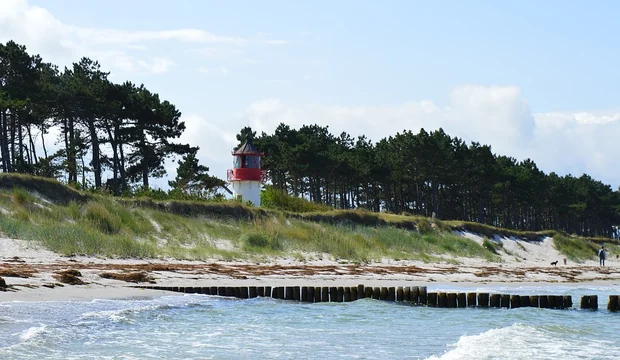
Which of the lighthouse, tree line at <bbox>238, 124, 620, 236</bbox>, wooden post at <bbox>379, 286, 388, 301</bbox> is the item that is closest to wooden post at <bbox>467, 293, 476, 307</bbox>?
wooden post at <bbox>379, 286, 388, 301</bbox>

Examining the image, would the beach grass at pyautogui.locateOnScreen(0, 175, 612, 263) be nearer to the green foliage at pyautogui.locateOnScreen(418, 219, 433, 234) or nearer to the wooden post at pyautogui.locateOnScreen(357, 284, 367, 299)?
the green foliage at pyautogui.locateOnScreen(418, 219, 433, 234)

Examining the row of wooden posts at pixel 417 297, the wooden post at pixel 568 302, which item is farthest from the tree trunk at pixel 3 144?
the wooden post at pixel 568 302

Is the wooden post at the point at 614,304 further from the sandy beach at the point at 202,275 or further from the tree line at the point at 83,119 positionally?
the tree line at the point at 83,119

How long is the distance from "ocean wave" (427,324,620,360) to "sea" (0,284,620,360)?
22 mm

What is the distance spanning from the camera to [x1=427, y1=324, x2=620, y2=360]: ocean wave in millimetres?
15594

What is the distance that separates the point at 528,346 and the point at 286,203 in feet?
126

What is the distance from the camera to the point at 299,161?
80062 mm

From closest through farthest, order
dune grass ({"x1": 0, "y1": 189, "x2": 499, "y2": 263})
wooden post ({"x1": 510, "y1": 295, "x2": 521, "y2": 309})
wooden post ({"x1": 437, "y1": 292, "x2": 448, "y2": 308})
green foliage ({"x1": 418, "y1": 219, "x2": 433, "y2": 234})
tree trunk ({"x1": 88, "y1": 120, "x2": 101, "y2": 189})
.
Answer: wooden post ({"x1": 510, "y1": 295, "x2": 521, "y2": 309})
wooden post ({"x1": 437, "y1": 292, "x2": 448, "y2": 308})
dune grass ({"x1": 0, "y1": 189, "x2": 499, "y2": 263})
green foliage ({"x1": 418, "y1": 219, "x2": 433, "y2": 234})
tree trunk ({"x1": 88, "y1": 120, "x2": 101, "y2": 189})

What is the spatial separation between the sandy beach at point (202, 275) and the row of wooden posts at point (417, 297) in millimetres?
1811

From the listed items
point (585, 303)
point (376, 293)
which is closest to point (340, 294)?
point (376, 293)

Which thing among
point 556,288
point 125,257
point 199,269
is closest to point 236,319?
point 199,269

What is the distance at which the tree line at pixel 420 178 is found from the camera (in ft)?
274

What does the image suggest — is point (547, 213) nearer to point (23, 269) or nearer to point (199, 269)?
point (199, 269)

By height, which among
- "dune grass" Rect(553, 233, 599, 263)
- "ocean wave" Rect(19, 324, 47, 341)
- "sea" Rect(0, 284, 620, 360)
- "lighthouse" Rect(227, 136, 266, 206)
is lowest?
"sea" Rect(0, 284, 620, 360)
